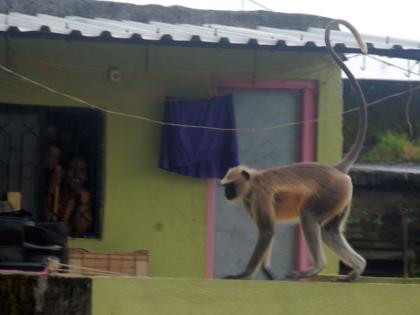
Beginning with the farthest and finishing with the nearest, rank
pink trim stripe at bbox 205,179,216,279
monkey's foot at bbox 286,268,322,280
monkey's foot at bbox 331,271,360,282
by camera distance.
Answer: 1. pink trim stripe at bbox 205,179,216,279
2. monkey's foot at bbox 286,268,322,280
3. monkey's foot at bbox 331,271,360,282

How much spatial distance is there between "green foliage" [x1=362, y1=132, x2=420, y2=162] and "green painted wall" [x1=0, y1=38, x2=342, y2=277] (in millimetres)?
5540

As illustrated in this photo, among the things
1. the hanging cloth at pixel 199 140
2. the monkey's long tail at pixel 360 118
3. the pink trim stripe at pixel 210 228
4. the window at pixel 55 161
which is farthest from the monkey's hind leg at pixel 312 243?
the window at pixel 55 161

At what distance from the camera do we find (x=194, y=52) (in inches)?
426

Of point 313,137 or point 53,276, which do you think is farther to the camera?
point 313,137

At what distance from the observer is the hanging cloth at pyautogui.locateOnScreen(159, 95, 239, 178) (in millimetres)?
10672

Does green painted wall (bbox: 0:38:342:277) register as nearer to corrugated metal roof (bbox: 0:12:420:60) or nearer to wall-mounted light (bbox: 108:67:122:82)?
wall-mounted light (bbox: 108:67:122:82)

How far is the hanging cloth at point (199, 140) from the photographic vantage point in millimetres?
10672

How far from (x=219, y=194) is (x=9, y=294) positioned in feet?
A: 11.3

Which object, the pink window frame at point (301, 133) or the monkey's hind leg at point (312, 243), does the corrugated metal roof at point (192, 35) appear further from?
the monkey's hind leg at point (312, 243)

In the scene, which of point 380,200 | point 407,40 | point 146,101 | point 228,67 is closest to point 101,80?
point 146,101

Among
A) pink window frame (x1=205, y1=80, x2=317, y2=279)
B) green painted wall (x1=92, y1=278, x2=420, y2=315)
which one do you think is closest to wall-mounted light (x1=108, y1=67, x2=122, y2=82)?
pink window frame (x1=205, y1=80, x2=317, y2=279)

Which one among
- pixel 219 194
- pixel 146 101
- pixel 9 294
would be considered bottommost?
pixel 9 294

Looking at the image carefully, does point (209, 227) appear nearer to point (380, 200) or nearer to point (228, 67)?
point (228, 67)

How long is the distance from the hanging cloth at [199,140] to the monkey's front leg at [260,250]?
214 cm
